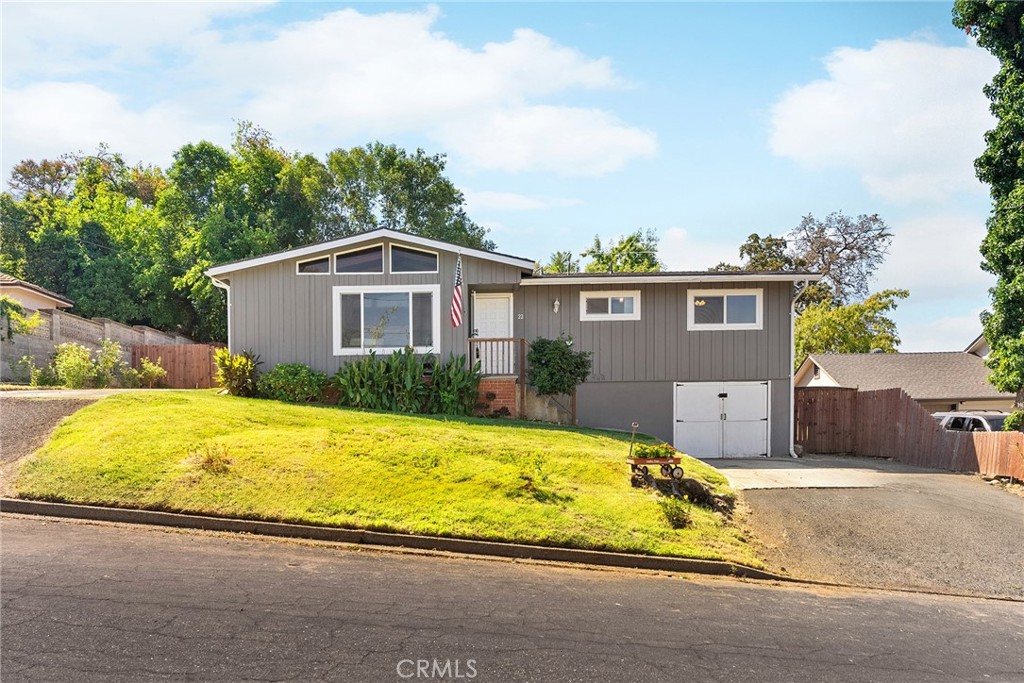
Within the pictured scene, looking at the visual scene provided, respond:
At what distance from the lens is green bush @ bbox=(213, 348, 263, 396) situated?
1630cm

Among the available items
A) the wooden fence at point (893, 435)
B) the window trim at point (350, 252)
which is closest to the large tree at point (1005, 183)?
the wooden fence at point (893, 435)

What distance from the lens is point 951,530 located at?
10.0 metres

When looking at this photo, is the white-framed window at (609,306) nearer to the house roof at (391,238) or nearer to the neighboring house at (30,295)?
the house roof at (391,238)

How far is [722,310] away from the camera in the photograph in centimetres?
1764

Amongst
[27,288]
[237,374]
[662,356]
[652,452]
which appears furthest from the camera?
[27,288]

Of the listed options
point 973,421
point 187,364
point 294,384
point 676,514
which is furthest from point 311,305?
point 973,421

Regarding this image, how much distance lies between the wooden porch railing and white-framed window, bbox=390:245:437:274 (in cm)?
221

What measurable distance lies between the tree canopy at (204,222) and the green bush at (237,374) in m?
14.7

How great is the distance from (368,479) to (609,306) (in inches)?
385

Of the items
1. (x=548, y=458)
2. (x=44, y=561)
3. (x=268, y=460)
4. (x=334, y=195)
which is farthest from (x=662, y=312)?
(x=334, y=195)

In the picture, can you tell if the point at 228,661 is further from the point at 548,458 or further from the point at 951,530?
the point at 951,530

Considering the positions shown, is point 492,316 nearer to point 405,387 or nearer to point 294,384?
point 405,387

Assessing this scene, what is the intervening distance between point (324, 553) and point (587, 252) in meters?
36.7

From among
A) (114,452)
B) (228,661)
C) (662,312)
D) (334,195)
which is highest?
(334,195)
